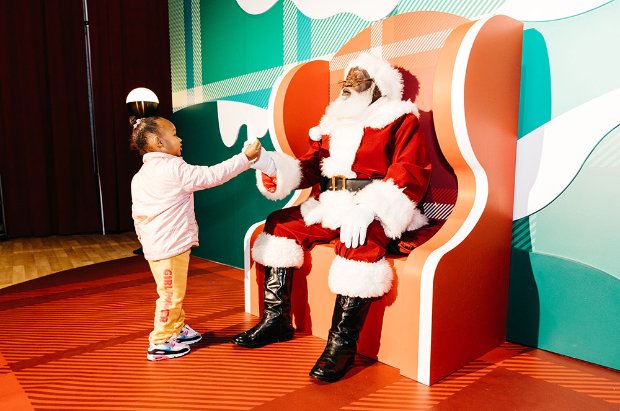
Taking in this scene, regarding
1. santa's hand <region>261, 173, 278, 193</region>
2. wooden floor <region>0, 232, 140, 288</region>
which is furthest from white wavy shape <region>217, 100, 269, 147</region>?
wooden floor <region>0, 232, 140, 288</region>

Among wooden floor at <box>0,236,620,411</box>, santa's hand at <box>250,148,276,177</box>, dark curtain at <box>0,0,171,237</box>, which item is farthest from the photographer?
dark curtain at <box>0,0,171,237</box>

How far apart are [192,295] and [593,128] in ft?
6.03

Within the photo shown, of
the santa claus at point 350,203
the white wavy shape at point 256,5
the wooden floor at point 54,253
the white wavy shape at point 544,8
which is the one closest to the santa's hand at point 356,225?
the santa claus at point 350,203

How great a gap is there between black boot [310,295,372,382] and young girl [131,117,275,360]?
52cm

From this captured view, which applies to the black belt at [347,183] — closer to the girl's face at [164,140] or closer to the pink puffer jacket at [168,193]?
the pink puffer jacket at [168,193]

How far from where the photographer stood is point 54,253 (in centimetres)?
342

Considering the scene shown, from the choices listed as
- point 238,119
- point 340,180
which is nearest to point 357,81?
point 340,180

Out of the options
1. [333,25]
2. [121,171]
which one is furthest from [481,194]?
[121,171]

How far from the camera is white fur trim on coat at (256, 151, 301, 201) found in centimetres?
168

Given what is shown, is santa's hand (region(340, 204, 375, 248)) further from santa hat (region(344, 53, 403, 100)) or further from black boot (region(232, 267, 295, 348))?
santa hat (region(344, 53, 403, 100))

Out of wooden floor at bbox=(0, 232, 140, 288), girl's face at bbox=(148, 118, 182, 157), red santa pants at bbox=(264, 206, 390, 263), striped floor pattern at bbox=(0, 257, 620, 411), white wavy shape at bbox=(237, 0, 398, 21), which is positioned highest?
white wavy shape at bbox=(237, 0, 398, 21)

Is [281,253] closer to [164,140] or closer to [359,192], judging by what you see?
[359,192]

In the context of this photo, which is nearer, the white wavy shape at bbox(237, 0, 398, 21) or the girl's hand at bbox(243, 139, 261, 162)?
the girl's hand at bbox(243, 139, 261, 162)

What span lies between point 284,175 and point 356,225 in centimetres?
43
